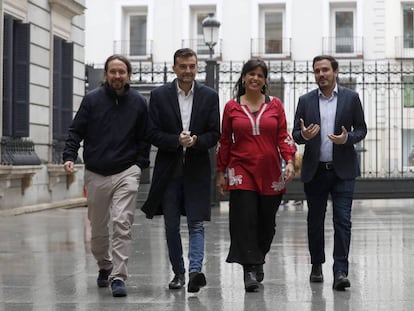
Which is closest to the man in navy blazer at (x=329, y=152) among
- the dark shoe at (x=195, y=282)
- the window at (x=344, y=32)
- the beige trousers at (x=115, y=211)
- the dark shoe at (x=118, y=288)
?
the dark shoe at (x=195, y=282)

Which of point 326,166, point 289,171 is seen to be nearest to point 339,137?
point 326,166

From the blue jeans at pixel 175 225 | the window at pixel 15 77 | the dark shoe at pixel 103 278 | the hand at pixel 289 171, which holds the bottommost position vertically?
the dark shoe at pixel 103 278

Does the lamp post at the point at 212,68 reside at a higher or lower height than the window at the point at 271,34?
lower

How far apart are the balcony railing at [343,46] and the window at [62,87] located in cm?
1892

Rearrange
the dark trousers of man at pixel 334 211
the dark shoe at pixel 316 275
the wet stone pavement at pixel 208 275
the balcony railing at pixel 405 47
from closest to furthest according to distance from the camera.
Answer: the wet stone pavement at pixel 208 275 → the dark trousers of man at pixel 334 211 → the dark shoe at pixel 316 275 → the balcony railing at pixel 405 47

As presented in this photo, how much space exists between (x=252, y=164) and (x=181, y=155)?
57 centimetres

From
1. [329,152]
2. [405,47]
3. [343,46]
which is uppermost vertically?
[343,46]

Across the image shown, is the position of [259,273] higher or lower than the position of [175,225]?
lower

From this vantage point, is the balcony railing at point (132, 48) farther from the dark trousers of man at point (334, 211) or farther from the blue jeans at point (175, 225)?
the blue jeans at point (175, 225)

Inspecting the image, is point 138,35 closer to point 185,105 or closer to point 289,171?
point 185,105

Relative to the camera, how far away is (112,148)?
7227mm

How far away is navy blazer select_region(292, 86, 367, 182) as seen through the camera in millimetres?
7484

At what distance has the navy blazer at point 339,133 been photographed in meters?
7.48

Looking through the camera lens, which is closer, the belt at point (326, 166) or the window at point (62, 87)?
the belt at point (326, 166)
